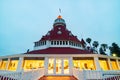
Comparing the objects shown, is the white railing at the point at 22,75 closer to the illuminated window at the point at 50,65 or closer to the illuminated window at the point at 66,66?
the illuminated window at the point at 50,65

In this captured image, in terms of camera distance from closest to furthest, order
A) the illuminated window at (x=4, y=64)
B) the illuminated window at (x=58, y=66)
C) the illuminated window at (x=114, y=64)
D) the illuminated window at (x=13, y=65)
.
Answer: the illuminated window at (x=58, y=66)
the illuminated window at (x=13, y=65)
the illuminated window at (x=4, y=64)
the illuminated window at (x=114, y=64)

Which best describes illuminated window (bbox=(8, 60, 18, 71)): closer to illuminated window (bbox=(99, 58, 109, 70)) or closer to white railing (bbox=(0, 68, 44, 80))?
white railing (bbox=(0, 68, 44, 80))

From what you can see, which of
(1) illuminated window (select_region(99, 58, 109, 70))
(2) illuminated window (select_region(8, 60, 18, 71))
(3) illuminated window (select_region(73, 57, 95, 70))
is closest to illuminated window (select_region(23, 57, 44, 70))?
(2) illuminated window (select_region(8, 60, 18, 71))

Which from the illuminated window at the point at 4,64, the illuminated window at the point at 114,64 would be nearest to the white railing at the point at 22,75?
the illuminated window at the point at 4,64

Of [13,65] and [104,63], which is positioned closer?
[13,65]

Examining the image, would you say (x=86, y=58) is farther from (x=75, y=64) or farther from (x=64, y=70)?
(x=64, y=70)

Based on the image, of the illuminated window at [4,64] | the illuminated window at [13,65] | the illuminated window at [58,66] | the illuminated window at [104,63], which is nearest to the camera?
the illuminated window at [58,66]

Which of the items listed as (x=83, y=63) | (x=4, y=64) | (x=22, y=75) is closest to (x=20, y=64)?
(x=4, y=64)

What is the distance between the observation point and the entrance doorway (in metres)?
19.8

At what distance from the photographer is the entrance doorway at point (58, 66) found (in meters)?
19.8

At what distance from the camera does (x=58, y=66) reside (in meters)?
20.4

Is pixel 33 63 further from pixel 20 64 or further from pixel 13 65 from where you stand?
pixel 13 65

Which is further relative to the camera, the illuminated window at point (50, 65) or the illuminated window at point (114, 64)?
the illuminated window at point (114, 64)

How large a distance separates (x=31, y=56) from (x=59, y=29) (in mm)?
12846
